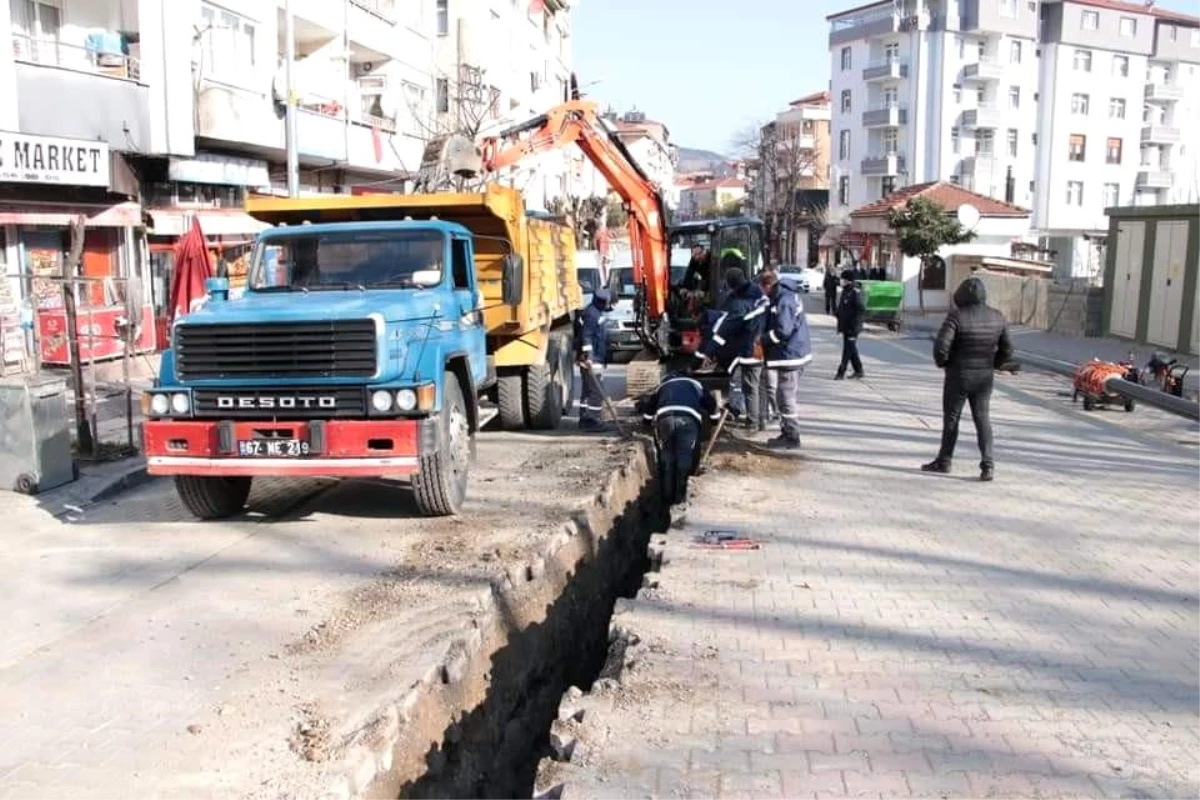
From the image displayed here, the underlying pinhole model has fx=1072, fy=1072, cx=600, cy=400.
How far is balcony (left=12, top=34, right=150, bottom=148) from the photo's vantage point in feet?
51.3

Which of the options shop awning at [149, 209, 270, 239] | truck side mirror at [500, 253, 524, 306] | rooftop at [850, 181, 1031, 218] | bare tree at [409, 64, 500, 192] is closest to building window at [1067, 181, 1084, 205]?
rooftop at [850, 181, 1031, 218]

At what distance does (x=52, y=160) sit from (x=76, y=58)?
10.4 feet

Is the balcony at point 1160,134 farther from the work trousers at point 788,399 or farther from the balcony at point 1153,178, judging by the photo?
the work trousers at point 788,399

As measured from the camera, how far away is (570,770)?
155 inches

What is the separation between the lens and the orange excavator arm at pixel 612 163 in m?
13.9

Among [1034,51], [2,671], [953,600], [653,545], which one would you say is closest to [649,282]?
[653,545]

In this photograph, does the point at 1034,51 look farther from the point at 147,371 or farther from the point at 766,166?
the point at 147,371

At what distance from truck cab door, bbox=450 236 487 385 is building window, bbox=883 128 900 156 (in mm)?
64648

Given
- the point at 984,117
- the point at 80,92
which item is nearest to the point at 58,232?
the point at 80,92

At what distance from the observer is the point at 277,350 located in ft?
25.1

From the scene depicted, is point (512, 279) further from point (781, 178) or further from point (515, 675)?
point (781, 178)

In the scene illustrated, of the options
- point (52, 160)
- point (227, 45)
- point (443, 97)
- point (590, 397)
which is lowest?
point (590, 397)

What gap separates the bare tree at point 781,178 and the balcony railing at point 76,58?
53499 mm

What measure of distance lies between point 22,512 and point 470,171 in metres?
6.49
